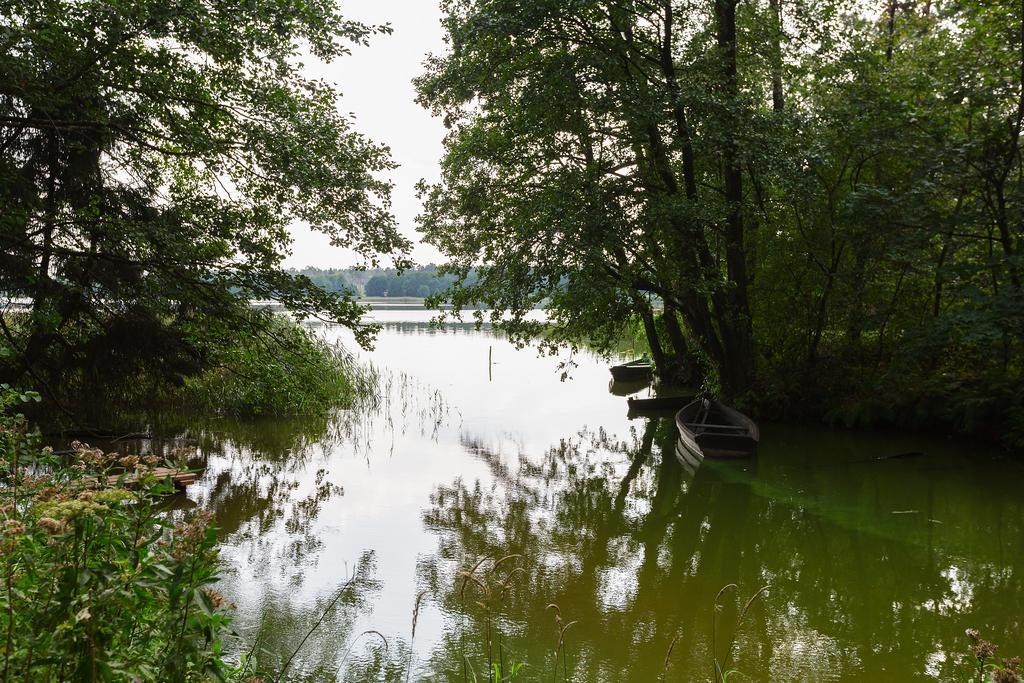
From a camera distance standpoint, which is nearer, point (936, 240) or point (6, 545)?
point (6, 545)

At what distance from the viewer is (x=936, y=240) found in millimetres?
13562

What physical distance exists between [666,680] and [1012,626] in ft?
10.4

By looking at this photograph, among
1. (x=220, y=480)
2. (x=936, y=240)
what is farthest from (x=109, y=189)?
(x=936, y=240)

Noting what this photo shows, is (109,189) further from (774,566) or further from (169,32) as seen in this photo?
(774,566)

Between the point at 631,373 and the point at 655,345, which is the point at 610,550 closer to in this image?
the point at 655,345

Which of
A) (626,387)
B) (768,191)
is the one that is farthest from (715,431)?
(626,387)

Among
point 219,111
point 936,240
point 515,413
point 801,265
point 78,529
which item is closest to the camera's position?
point 78,529

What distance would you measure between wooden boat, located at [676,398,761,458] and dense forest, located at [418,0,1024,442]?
2.32 metres

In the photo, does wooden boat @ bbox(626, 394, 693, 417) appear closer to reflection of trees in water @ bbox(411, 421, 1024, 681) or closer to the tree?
reflection of trees in water @ bbox(411, 421, 1024, 681)

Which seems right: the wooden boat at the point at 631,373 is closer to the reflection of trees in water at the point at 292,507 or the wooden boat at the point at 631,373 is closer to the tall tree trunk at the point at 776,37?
the reflection of trees in water at the point at 292,507

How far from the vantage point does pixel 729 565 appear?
25.2 ft

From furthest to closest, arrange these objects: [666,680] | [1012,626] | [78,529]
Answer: [1012,626] → [666,680] → [78,529]

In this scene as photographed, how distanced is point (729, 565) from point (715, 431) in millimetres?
6074

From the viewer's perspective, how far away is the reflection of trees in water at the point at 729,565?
5.57 meters
